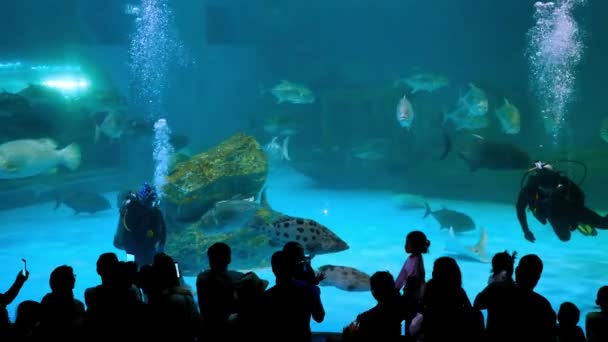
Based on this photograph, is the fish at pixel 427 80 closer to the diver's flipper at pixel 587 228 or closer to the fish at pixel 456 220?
the fish at pixel 456 220

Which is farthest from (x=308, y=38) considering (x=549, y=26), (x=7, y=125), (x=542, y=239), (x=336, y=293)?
(x=336, y=293)

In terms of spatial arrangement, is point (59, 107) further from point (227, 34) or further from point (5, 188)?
point (227, 34)

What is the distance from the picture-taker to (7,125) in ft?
47.8

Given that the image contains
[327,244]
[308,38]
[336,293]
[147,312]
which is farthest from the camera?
[308,38]

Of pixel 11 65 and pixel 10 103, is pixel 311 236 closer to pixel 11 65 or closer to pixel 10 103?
pixel 10 103

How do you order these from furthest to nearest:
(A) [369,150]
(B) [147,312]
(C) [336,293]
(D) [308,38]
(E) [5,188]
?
(D) [308,38] → (E) [5,188] → (A) [369,150] → (C) [336,293] → (B) [147,312]

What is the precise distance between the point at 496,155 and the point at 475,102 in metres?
4.40

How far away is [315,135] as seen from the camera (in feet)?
75.4

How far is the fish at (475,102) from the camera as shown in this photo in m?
9.92

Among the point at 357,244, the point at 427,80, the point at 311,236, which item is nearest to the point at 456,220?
the point at 357,244

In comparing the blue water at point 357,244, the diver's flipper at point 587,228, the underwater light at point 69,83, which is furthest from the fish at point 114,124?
the underwater light at point 69,83

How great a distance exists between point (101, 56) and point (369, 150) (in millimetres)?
18705

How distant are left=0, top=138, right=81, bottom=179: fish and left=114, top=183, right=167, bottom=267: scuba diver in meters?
4.17

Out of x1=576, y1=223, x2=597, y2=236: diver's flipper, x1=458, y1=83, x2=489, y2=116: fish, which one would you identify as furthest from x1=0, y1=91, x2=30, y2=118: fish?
x1=576, y1=223, x2=597, y2=236: diver's flipper
